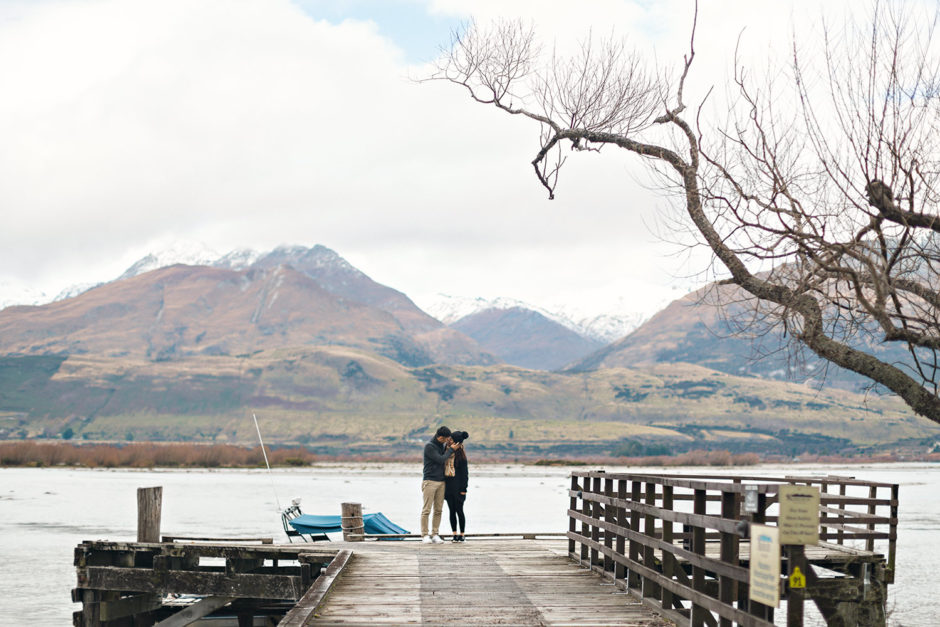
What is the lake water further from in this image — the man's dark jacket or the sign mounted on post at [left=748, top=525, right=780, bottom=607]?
the sign mounted on post at [left=748, top=525, right=780, bottom=607]

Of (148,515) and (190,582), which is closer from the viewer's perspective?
(190,582)

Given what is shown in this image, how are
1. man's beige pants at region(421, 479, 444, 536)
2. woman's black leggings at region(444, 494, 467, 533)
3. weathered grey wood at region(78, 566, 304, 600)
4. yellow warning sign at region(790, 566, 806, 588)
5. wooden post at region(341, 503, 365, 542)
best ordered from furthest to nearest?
wooden post at region(341, 503, 365, 542) < woman's black leggings at region(444, 494, 467, 533) < man's beige pants at region(421, 479, 444, 536) < weathered grey wood at region(78, 566, 304, 600) < yellow warning sign at region(790, 566, 806, 588)

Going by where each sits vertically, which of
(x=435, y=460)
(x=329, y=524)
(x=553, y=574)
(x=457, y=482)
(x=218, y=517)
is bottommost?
(x=218, y=517)

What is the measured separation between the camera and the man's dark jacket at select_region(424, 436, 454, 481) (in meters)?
18.7

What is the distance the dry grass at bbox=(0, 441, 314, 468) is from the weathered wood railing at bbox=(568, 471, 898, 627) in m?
123

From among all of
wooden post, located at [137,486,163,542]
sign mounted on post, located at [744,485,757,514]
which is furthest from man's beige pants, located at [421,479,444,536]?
sign mounted on post, located at [744,485,757,514]

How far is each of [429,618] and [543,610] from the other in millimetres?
1331

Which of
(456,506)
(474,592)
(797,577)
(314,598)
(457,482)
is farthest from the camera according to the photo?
(456,506)

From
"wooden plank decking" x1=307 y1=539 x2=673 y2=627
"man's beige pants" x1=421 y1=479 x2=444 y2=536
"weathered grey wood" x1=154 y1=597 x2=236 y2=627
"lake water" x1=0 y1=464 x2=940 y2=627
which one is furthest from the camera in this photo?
"lake water" x1=0 y1=464 x2=940 y2=627

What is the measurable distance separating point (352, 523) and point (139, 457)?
127270 mm

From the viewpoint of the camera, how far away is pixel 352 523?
20516mm

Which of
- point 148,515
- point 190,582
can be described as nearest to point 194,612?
point 190,582

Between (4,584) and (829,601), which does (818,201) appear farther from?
(4,584)

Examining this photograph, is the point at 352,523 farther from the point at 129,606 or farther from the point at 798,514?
the point at 798,514
